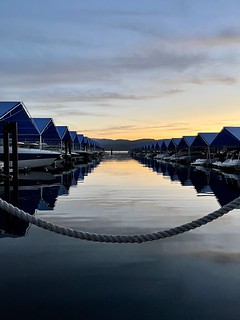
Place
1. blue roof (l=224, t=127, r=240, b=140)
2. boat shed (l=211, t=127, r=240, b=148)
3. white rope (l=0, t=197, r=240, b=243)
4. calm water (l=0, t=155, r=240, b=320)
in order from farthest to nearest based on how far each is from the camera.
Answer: boat shed (l=211, t=127, r=240, b=148), blue roof (l=224, t=127, r=240, b=140), calm water (l=0, t=155, r=240, b=320), white rope (l=0, t=197, r=240, b=243)

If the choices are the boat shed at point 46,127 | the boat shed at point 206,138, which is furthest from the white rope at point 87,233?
the boat shed at point 206,138

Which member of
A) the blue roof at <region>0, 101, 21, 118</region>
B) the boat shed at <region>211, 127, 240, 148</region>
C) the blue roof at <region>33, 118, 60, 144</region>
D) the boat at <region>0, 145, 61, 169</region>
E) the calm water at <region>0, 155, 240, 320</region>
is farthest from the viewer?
the blue roof at <region>33, 118, 60, 144</region>

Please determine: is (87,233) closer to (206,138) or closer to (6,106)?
(6,106)

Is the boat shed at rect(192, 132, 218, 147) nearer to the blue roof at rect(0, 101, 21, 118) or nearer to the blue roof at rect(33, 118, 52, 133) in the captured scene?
the blue roof at rect(33, 118, 52, 133)

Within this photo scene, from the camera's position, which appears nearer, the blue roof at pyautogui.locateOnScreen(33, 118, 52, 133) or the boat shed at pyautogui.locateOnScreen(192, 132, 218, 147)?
the blue roof at pyautogui.locateOnScreen(33, 118, 52, 133)

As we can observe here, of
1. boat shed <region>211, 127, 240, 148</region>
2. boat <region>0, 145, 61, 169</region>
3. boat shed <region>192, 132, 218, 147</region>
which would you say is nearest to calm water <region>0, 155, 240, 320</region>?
boat <region>0, 145, 61, 169</region>

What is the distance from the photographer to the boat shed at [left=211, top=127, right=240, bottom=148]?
1589 inches

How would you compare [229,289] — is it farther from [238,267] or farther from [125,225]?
[125,225]

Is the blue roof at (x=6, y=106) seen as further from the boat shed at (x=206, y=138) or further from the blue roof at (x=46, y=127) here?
the boat shed at (x=206, y=138)

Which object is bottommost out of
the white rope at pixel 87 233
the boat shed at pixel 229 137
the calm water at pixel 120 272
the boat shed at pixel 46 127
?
the calm water at pixel 120 272

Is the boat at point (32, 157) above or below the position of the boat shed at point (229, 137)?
below

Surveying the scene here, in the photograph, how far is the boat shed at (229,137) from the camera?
4036 cm

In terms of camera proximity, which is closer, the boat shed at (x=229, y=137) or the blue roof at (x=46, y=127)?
the boat shed at (x=229, y=137)

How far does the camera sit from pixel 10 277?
23.8 ft
